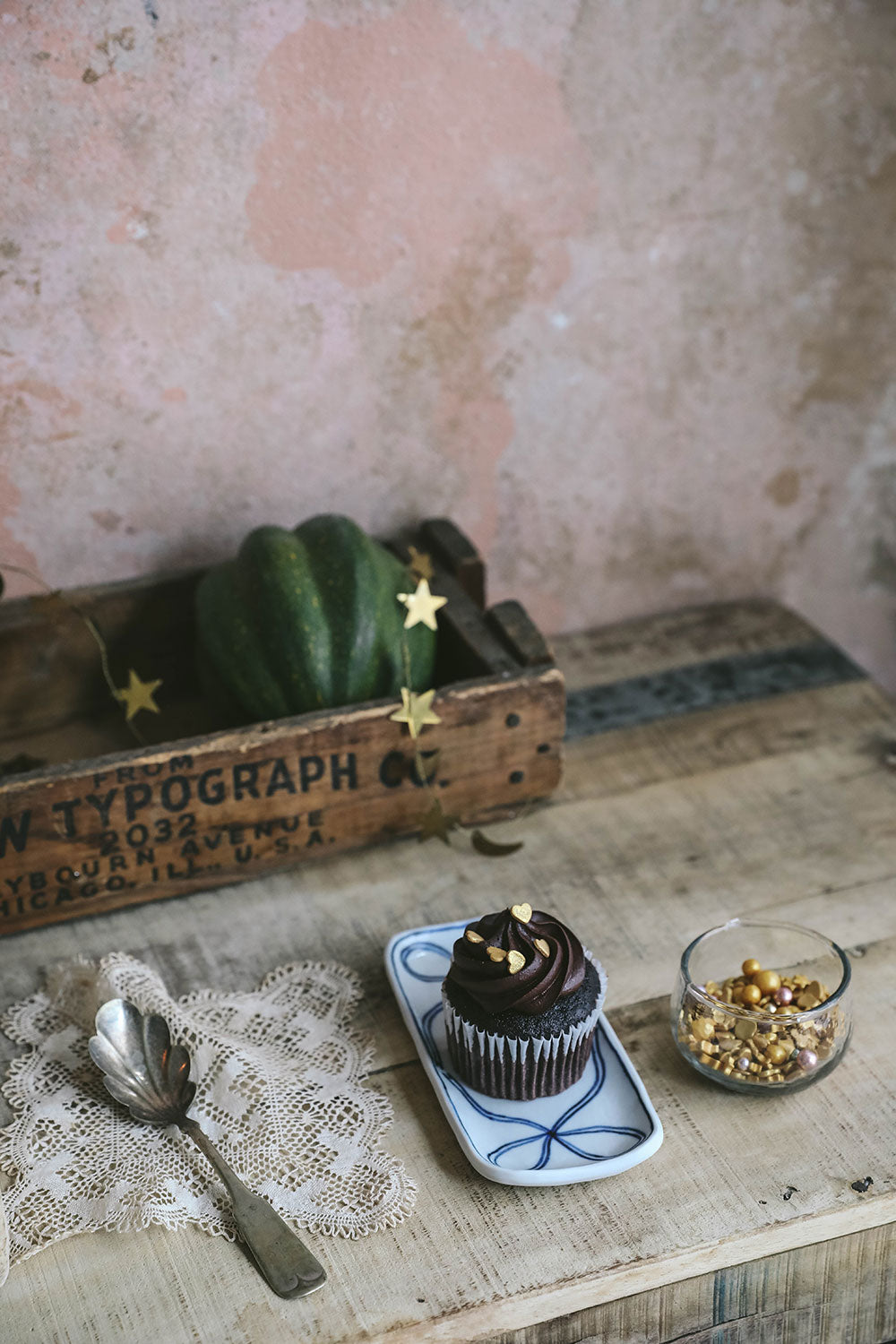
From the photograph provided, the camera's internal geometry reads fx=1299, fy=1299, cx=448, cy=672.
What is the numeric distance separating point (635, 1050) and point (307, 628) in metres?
0.46

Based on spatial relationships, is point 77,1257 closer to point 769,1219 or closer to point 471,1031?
point 471,1031

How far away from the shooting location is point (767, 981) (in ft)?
3.23

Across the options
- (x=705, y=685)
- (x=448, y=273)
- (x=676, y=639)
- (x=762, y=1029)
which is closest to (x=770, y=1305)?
(x=762, y=1029)

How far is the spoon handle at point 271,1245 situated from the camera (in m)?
0.82

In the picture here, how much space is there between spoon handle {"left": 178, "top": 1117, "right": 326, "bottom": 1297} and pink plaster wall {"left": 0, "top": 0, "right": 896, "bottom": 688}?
69 cm

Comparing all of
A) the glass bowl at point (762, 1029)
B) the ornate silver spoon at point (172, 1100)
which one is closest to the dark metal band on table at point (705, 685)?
the glass bowl at point (762, 1029)

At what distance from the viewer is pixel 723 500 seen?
156cm

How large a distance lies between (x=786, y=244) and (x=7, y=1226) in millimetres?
1198

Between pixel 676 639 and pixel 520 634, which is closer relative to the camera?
pixel 520 634

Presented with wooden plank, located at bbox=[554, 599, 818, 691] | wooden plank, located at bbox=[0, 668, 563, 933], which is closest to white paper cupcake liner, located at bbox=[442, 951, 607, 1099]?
wooden plank, located at bbox=[0, 668, 563, 933]

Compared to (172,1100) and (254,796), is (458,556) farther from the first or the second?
(172,1100)

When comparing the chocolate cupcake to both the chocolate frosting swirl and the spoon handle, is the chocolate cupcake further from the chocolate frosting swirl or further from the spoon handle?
the spoon handle

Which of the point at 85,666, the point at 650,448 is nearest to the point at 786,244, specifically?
the point at 650,448

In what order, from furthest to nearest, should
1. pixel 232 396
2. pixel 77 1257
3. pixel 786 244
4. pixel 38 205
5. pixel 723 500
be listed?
pixel 723 500
pixel 786 244
pixel 232 396
pixel 38 205
pixel 77 1257
